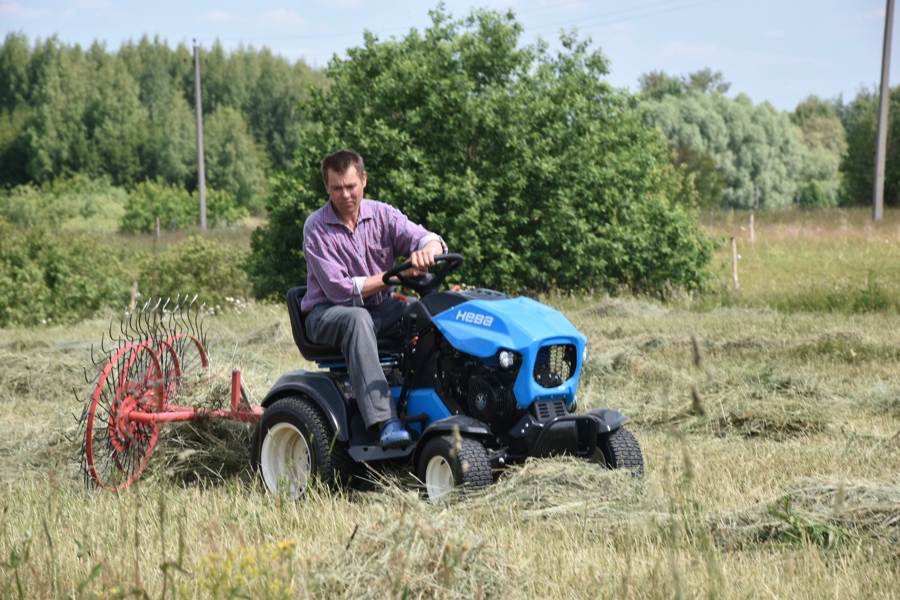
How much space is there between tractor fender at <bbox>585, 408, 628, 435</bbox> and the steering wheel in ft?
3.33

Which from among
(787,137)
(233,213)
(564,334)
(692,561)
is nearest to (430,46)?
(564,334)

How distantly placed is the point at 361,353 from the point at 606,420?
1250mm

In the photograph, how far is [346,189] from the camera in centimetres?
561

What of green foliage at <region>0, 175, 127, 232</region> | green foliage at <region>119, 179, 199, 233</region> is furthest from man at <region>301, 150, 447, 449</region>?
green foliage at <region>119, 179, 199, 233</region>

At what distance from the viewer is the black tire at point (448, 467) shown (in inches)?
192

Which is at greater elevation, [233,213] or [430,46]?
[430,46]

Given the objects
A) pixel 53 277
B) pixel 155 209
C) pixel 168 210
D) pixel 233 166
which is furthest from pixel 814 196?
pixel 53 277

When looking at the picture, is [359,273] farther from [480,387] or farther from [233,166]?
[233,166]

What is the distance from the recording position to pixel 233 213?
62062mm

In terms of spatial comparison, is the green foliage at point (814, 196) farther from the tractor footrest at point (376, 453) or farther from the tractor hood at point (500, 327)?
the tractor footrest at point (376, 453)

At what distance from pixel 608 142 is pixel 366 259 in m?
16.3

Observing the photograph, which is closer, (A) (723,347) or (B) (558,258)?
(A) (723,347)

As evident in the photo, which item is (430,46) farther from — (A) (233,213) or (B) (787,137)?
(B) (787,137)

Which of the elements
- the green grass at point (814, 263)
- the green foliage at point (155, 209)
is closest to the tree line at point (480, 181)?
the green grass at point (814, 263)
